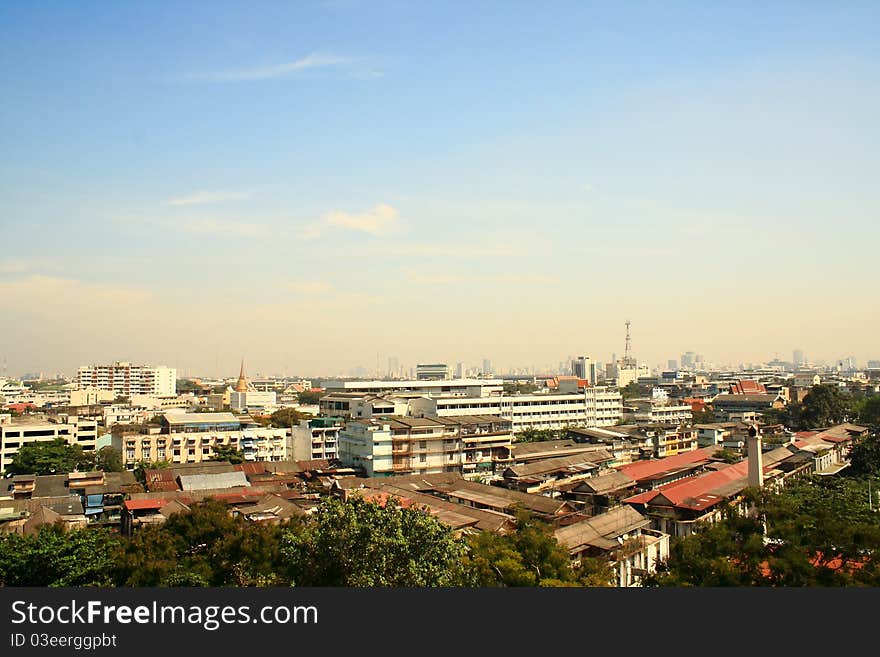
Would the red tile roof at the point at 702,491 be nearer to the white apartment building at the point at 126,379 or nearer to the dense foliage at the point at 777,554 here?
the dense foliage at the point at 777,554

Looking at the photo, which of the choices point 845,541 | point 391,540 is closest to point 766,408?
point 845,541

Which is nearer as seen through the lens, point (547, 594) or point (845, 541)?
point (547, 594)

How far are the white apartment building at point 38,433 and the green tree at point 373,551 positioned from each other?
18.5m

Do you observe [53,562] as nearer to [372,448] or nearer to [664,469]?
[372,448]

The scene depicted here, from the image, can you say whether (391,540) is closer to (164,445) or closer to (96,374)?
(164,445)

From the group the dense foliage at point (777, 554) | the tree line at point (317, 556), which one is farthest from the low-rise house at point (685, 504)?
the tree line at point (317, 556)

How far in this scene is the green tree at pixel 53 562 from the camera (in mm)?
7871

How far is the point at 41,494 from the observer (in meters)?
16.4

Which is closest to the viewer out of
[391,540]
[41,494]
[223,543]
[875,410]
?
[391,540]

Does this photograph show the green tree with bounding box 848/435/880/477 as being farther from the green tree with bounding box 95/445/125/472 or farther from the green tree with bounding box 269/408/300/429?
the green tree with bounding box 95/445/125/472

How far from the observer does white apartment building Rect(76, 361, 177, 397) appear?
5716 centimetres

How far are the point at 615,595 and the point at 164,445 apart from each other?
21.5 metres

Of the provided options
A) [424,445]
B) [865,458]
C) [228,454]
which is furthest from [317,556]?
[865,458]

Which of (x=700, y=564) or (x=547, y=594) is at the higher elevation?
(x=547, y=594)
